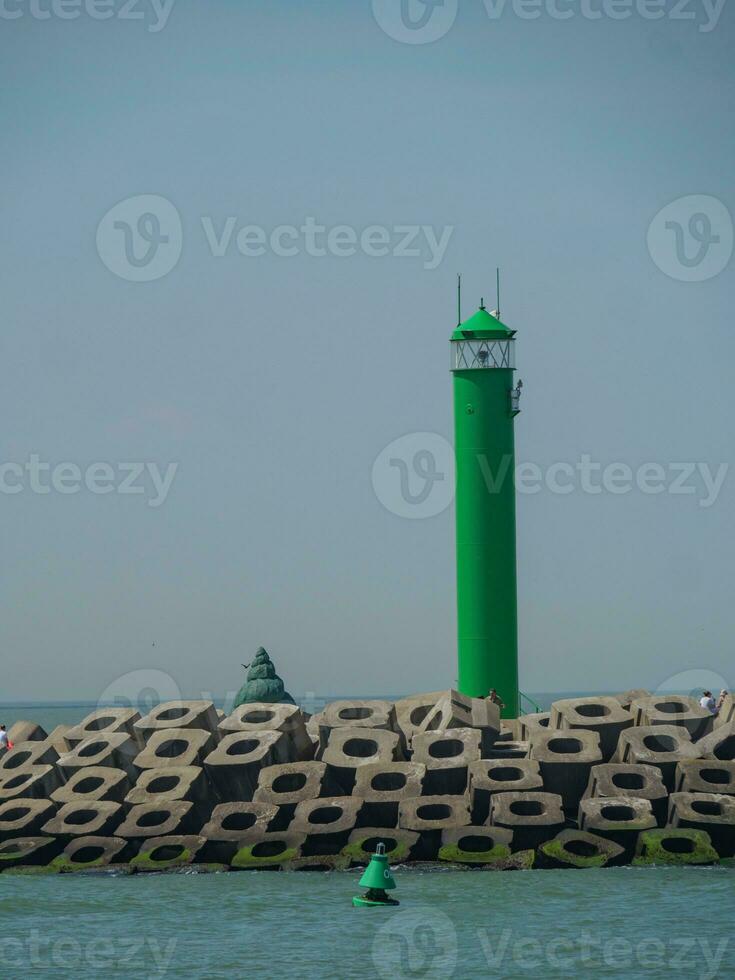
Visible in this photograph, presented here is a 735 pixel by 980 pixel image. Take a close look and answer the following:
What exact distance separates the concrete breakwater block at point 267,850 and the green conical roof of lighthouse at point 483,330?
47.7 ft

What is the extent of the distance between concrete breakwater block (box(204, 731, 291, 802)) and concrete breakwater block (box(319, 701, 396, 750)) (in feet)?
2.80

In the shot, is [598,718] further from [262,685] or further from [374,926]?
[262,685]

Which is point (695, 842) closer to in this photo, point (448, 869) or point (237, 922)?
point (448, 869)

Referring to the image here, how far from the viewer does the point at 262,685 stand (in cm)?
5319

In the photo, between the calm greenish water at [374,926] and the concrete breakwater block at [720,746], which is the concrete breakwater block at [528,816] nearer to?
the calm greenish water at [374,926]

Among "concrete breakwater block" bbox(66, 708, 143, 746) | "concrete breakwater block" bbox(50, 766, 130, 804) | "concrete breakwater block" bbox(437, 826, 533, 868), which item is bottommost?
"concrete breakwater block" bbox(437, 826, 533, 868)

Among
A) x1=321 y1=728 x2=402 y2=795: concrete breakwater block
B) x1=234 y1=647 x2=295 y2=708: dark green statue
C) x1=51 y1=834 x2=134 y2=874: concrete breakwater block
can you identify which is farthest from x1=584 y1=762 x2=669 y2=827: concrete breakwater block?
x1=234 y1=647 x2=295 y2=708: dark green statue

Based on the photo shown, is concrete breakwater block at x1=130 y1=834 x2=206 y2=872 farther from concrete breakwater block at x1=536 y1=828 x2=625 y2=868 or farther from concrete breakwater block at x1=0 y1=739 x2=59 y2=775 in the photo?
concrete breakwater block at x1=536 y1=828 x2=625 y2=868

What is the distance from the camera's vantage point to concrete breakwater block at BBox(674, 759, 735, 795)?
3244 cm

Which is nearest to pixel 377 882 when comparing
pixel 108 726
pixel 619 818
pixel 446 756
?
pixel 619 818

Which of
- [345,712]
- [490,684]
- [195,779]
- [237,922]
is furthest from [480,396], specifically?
[237,922]

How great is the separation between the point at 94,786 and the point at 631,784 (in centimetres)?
962

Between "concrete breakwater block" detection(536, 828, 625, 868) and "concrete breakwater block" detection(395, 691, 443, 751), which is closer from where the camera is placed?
"concrete breakwater block" detection(536, 828, 625, 868)

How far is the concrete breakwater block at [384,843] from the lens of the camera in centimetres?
3102
